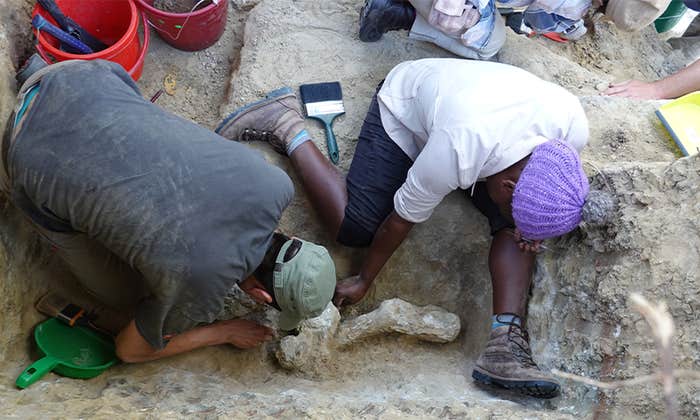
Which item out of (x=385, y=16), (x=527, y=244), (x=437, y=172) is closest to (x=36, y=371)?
(x=437, y=172)

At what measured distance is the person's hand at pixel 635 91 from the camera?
270 centimetres

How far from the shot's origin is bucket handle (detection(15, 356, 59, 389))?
1.84m

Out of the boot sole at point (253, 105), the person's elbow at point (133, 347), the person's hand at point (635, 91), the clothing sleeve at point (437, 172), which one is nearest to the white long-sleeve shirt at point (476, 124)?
the clothing sleeve at point (437, 172)

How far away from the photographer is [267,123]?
2477 millimetres

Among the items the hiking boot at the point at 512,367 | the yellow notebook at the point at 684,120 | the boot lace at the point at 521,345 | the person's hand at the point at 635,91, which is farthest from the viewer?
the person's hand at the point at 635,91

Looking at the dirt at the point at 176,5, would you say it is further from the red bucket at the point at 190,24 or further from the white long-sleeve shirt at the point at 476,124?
the white long-sleeve shirt at the point at 476,124

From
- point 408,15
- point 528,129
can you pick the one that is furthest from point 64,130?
point 408,15

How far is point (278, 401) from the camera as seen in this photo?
1.83 m

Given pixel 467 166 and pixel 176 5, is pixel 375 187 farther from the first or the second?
pixel 176 5

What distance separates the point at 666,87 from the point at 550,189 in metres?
1.25

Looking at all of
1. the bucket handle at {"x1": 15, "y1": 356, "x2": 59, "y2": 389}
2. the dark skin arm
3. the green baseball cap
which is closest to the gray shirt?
the green baseball cap

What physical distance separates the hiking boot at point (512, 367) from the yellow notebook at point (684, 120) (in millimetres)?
930

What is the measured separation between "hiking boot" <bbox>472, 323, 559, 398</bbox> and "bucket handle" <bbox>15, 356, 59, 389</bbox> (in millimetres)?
1340

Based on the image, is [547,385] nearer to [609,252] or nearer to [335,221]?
[609,252]
